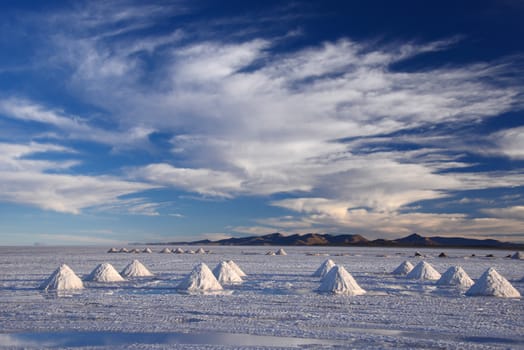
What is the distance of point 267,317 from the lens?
41.0ft

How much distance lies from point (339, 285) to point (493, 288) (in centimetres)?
518

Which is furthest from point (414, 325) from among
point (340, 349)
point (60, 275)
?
point (60, 275)

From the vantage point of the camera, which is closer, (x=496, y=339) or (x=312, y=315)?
(x=496, y=339)

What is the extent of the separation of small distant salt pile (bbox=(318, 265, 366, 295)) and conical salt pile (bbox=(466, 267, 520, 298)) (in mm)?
3914

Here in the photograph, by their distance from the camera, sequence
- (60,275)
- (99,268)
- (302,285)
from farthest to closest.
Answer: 1. (99,268)
2. (302,285)
3. (60,275)

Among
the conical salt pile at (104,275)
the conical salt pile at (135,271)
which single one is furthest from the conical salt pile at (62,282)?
the conical salt pile at (135,271)

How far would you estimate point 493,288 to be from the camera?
17391mm

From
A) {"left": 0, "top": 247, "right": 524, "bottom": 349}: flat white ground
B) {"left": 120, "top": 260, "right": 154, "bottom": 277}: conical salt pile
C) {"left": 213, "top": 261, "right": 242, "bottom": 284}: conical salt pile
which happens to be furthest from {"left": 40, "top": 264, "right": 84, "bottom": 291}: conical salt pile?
{"left": 213, "top": 261, "right": 242, "bottom": 284}: conical salt pile

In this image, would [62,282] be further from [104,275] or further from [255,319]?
[255,319]

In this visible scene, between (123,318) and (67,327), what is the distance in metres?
1.45

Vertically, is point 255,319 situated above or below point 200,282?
below

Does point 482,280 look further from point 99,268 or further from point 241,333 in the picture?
point 99,268

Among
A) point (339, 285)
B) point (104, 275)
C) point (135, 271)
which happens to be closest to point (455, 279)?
A: point (339, 285)

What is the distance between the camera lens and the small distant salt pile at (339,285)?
58.4ft
